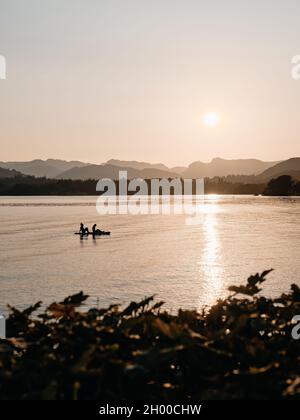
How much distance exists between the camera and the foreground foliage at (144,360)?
506cm

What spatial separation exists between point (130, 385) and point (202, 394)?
81cm

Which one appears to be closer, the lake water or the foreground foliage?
the foreground foliage

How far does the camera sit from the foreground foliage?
5062mm

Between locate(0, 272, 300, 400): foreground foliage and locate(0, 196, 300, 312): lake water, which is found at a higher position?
locate(0, 272, 300, 400): foreground foliage

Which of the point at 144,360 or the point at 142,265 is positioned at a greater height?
the point at 144,360

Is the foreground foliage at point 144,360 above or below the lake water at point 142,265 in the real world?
above

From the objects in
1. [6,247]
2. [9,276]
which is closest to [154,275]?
[9,276]

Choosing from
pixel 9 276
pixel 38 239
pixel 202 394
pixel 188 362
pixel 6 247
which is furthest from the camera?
pixel 38 239

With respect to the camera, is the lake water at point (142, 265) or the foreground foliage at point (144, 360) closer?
the foreground foliage at point (144, 360)

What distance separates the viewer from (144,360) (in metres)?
5.04

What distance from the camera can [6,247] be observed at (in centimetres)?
7588

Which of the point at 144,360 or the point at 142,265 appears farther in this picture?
the point at 142,265
